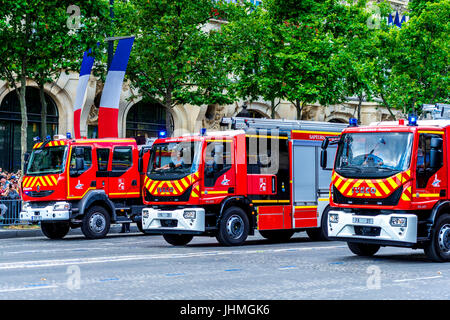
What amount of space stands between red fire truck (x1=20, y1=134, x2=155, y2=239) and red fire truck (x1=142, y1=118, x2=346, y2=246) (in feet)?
10.3

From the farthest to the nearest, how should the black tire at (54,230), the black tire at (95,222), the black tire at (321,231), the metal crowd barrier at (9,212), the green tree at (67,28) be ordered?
the metal crowd barrier at (9,212) → the green tree at (67,28) → the black tire at (54,230) → the black tire at (95,222) → the black tire at (321,231)

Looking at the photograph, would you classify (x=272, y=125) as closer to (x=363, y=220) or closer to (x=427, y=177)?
(x=363, y=220)

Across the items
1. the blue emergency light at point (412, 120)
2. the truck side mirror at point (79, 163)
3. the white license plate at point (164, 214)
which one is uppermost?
the blue emergency light at point (412, 120)

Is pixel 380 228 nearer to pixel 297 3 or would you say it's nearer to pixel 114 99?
pixel 114 99

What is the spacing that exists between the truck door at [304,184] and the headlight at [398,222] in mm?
5265

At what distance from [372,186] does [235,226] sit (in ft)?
14.9

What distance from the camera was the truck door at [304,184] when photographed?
64.0 feet

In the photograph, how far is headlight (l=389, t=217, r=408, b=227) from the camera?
46.6 ft

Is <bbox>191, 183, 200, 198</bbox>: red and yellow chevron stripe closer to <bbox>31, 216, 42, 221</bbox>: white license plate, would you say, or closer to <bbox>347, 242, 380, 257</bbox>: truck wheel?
<bbox>347, 242, 380, 257</bbox>: truck wheel

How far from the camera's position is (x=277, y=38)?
32.5 metres

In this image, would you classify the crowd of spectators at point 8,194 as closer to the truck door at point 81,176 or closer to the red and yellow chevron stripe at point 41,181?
the red and yellow chevron stripe at point 41,181

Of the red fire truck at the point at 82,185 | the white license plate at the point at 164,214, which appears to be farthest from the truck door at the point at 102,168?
the white license plate at the point at 164,214

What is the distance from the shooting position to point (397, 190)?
14.4m
